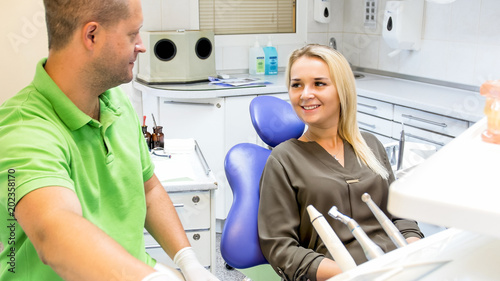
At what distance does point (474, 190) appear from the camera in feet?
1.67

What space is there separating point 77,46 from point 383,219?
76 cm

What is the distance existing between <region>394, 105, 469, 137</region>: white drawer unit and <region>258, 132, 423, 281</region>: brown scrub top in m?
1.22

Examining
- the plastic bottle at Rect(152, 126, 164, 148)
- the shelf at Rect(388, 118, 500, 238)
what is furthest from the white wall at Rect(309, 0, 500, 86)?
the shelf at Rect(388, 118, 500, 238)

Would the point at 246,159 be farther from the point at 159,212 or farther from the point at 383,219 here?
the point at 383,219

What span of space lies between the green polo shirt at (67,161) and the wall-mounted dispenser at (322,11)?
9.27 feet

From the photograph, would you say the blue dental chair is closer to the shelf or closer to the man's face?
the man's face

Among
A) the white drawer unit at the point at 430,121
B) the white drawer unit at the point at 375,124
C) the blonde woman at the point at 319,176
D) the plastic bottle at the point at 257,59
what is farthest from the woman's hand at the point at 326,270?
the plastic bottle at the point at 257,59

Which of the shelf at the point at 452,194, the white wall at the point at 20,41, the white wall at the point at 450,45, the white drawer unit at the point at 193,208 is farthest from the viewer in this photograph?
the white wall at the point at 450,45

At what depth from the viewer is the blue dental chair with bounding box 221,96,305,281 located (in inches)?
63.7

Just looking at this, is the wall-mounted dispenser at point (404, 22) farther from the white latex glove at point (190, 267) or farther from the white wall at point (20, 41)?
the white latex glove at point (190, 267)

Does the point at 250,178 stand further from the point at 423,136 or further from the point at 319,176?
the point at 423,136

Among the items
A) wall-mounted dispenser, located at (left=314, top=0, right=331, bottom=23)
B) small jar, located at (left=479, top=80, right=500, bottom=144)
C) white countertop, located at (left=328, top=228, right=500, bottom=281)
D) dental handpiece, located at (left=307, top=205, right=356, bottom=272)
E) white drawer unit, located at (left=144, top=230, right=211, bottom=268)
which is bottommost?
white drawer unit, located at (left=144, top=230, right=211, bottom=268)

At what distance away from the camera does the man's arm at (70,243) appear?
0.93 metres

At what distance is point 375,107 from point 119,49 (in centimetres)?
234
